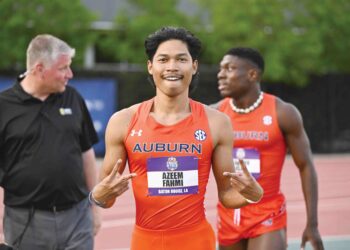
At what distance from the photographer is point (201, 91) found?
2280 cm

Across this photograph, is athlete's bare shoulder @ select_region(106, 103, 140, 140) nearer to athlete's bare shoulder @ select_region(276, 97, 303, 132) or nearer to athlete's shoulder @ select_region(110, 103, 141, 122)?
athlete's shoulder @ select_region(110, 103, 141, 122)

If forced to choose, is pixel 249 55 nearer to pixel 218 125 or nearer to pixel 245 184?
pixel 218 125

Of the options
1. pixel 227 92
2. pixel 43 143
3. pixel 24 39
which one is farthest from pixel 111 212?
pixel 24 39

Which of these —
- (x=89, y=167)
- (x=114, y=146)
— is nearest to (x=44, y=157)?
(x=89, y=167)

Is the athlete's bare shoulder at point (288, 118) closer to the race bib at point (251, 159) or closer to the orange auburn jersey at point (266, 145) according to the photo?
the orange auburn jersey at point (266, 145)

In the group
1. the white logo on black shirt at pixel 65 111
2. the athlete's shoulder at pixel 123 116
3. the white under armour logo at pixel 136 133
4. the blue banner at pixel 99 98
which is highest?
the athlete's shoulder at pixel 123 116

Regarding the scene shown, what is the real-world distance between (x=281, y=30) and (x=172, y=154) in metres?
20.9

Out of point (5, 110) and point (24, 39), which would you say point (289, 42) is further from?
point (5, 110)

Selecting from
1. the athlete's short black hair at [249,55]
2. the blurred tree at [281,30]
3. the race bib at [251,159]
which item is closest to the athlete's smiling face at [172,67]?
the race bib at [251,159]

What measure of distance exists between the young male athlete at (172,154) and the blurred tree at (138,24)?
805 inches

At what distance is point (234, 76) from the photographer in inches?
265

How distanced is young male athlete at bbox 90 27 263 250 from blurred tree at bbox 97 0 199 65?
20.4 metres

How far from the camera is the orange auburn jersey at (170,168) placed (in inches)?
172

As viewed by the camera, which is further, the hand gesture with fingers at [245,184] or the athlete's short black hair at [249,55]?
the athlete's short black hair at [249,55]
